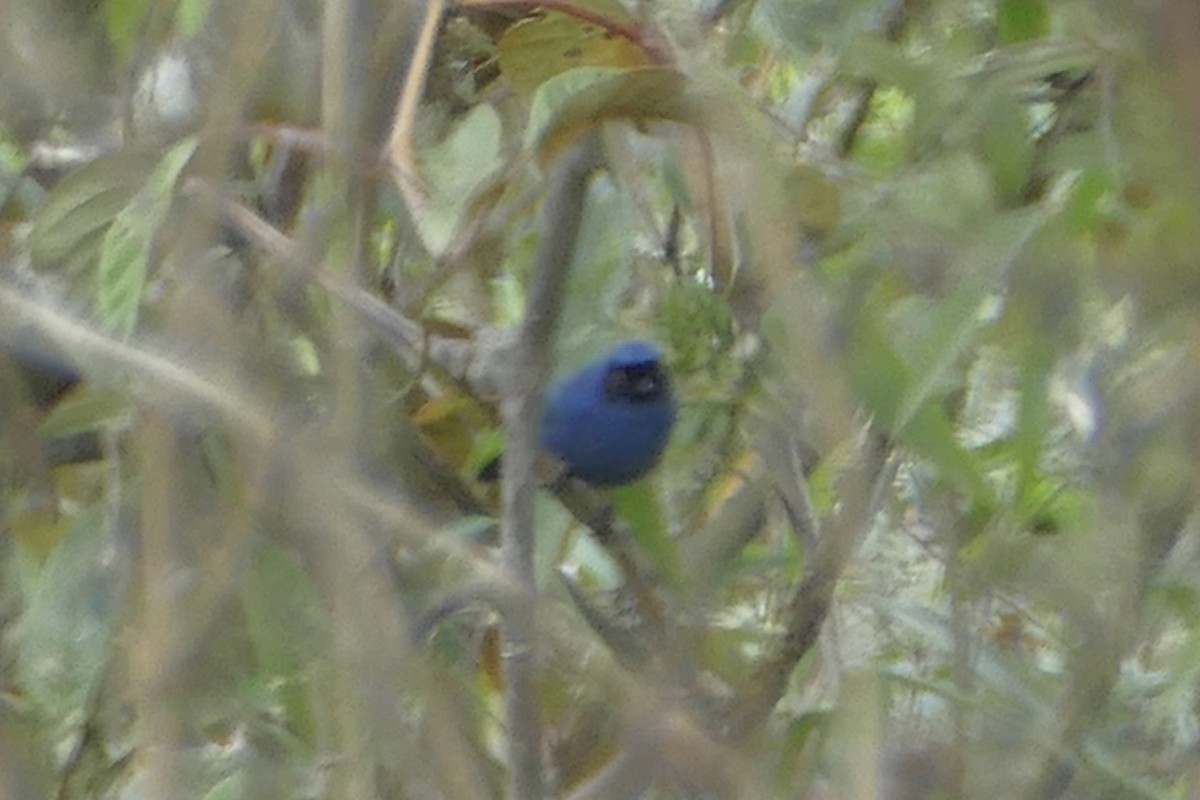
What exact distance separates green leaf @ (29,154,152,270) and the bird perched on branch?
0.18 meters

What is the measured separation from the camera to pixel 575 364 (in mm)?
694

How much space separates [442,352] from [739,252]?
115 millimetres

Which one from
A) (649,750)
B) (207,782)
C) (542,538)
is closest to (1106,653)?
(649,750)

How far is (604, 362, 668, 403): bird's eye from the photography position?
675mm

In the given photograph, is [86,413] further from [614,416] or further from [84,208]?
[614,416]

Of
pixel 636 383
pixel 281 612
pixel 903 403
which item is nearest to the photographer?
pixel 903 403

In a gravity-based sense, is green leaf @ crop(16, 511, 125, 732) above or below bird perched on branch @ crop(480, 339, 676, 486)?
below

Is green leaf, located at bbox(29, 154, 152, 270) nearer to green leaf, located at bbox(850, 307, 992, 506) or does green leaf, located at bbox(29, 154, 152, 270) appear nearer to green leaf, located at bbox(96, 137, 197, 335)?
green leaf, located at bbox(96, 137, 197, 335)

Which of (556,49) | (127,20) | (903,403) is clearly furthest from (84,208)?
(903,403)

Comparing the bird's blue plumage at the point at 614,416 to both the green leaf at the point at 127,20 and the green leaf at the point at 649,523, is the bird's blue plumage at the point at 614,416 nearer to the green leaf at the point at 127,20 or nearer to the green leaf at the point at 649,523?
the green leaf at the point at 649,523

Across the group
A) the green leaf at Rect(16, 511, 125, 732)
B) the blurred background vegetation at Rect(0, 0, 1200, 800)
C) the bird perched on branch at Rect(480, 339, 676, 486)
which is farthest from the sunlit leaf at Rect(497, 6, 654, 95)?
the green leaf at Rect(16, 511, 125, 732)

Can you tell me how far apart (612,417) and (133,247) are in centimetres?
21

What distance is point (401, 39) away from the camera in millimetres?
625

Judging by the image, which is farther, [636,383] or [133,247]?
[636,383]
